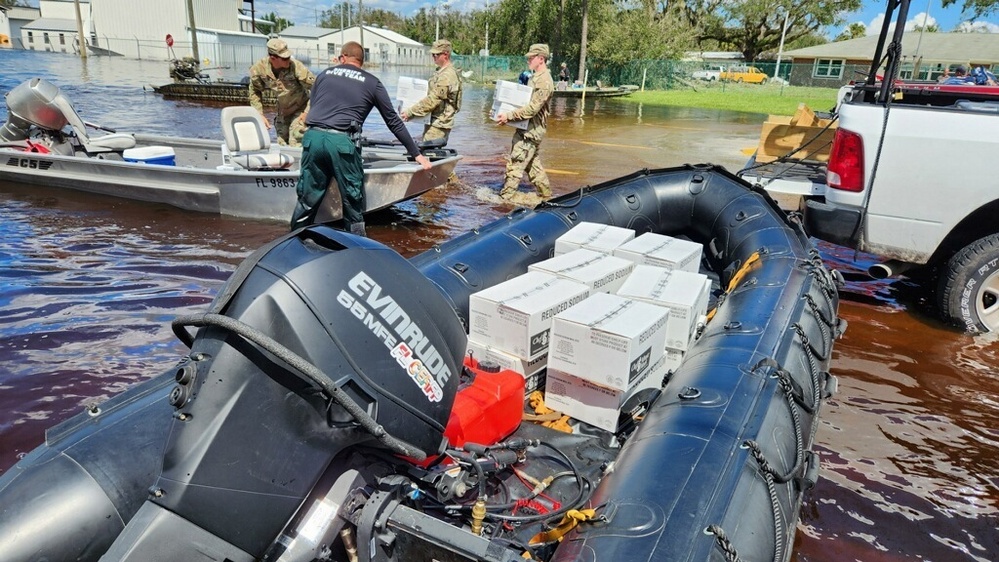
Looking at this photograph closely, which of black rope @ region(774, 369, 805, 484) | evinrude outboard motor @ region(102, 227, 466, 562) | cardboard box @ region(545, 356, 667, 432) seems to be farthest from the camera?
cardboard box @ region(545, 356, 667, 432)

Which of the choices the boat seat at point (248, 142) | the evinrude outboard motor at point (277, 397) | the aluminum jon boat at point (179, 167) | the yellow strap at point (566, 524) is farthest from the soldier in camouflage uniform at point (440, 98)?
the yellow strap at point (566, 524)

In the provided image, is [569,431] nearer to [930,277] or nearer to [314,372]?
[314,372]

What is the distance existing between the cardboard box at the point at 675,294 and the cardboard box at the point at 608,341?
0.12 m

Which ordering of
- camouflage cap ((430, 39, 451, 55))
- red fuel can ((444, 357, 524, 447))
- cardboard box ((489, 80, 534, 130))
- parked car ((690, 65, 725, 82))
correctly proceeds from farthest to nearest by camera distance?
parked car ((690, 65, 725, 82))
camouflage cap ((430, 39, 451, 55))
cardboard box ((489, 80, 534, 130))
red fuel can ((444, 357, 524, 447))

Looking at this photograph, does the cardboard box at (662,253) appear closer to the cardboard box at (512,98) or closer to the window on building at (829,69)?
the cardboard box at (512,98)

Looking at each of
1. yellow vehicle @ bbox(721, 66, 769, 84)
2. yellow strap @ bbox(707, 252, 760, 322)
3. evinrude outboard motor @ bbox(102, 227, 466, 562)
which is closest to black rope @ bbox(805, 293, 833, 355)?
yellow strap @ bbox(707, 252, 760, 322)

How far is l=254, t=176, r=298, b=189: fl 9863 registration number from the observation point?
623cm

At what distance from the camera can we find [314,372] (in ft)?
4.62

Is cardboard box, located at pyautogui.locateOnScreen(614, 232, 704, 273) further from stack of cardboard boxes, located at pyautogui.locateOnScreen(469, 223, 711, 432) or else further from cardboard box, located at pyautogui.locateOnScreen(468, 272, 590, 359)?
cardboard box, located at pyautogui.locateOnScreen(468, 272, 590, 359)

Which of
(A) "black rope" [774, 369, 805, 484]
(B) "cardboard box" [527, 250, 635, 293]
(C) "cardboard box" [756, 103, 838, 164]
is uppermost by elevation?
(C) "cardboard box" [756, 103, 838, 164]

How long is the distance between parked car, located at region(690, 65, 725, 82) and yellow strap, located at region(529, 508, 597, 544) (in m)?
A: 34.9

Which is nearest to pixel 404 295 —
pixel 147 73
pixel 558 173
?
pixel 558 173

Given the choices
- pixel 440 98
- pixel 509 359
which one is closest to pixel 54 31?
pixel 440 98

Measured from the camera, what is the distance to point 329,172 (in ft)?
15.3
